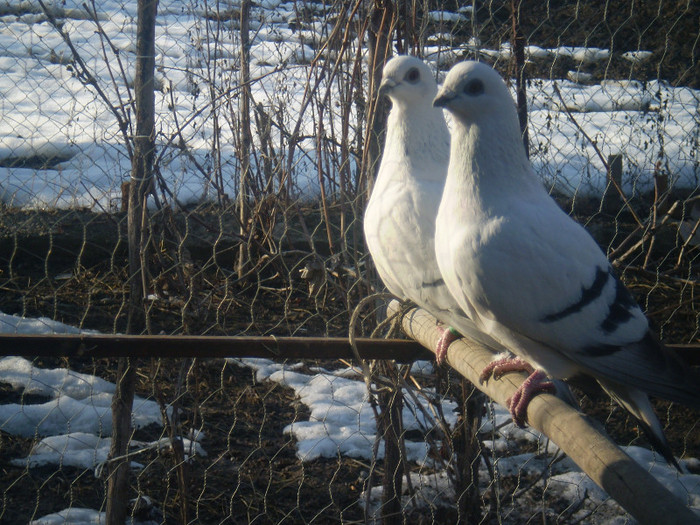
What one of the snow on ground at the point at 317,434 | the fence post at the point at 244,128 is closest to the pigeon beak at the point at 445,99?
the snow on ground at the point at 317,434

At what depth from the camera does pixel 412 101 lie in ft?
7.43

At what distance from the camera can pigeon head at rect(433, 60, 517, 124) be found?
1738 mm

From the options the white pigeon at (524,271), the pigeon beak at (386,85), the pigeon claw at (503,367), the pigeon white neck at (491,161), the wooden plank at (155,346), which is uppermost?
the pigeon beak at (386,85)

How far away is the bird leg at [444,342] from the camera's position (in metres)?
2.03

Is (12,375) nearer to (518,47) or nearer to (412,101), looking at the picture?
(412,101)

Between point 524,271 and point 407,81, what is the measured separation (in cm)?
86

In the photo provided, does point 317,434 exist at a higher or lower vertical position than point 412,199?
lower

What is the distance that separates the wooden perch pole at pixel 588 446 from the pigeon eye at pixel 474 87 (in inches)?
29.7

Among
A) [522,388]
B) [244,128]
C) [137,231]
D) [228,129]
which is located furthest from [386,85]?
[228,129]

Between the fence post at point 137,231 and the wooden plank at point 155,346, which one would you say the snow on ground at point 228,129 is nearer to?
the fence post at point 137,231

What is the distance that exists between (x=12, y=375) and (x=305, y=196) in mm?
2165

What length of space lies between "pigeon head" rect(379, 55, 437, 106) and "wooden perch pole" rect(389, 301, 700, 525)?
78 centimetres

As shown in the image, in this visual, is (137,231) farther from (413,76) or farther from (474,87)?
(474,87)

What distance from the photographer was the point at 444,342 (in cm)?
206
